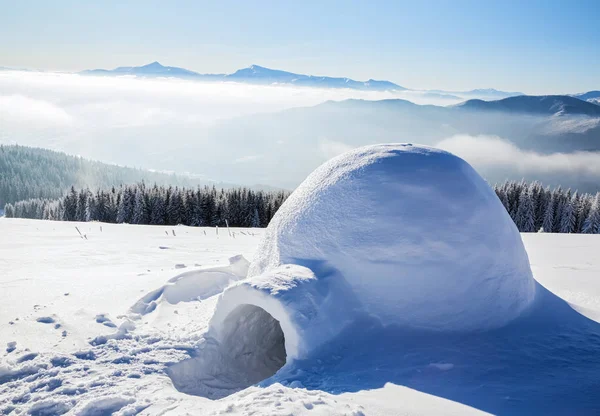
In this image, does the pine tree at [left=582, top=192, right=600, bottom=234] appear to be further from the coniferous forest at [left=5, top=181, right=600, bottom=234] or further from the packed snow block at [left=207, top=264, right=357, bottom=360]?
the packed snow block at [left=207, top=264, right=357, bottom=360]

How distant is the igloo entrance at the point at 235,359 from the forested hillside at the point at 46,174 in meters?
97.9

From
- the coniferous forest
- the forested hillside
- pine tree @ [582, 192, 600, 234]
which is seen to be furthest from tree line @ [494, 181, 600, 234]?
the forested hillside

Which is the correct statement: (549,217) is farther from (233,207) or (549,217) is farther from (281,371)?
(281,371)

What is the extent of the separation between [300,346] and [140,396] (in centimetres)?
201

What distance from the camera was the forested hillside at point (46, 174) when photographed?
343 ft

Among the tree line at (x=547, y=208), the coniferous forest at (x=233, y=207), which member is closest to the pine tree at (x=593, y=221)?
the coniferous forest at (x=233, y=207)

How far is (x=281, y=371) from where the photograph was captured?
205 inches

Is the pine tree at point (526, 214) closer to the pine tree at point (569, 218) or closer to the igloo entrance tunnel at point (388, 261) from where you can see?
the pine tree at point (569, 218)

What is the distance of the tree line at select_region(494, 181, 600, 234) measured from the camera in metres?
48.3

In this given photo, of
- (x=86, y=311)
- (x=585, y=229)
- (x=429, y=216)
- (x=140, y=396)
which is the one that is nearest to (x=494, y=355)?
(x=429, y=216)

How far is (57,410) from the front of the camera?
468 cm

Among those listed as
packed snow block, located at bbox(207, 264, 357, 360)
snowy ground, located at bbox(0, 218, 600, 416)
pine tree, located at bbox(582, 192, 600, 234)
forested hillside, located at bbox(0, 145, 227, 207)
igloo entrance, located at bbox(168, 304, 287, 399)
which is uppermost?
packed snow block, located at bbox(207, 264, 357, 360)

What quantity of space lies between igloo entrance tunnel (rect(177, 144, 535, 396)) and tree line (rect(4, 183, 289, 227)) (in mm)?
40336

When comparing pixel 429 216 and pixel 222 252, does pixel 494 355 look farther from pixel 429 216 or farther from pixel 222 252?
pixel 222 252
